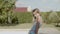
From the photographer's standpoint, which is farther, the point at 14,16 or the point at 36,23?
the point at 14,16

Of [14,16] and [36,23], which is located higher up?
[36,23]

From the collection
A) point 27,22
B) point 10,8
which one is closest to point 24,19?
point 27,22

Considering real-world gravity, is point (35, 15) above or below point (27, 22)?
above

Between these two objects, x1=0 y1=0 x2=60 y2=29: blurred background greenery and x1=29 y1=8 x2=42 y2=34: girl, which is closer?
x1=29 y1=8 x2=42 y2=34: girl

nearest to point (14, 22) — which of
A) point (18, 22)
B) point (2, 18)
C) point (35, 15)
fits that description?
point (18, 22)

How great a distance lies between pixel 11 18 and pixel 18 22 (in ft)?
3.84

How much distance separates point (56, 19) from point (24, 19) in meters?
4.80

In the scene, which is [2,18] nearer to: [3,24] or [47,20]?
[3,24]

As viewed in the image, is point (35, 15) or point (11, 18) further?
point (11, 18)

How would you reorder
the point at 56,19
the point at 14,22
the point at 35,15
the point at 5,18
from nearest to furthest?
the point at 35,15 → the point at 56,19 → the point at 5,18 → the point at 14,22

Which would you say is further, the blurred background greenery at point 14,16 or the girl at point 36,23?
the blurred background greenery at point 14,16

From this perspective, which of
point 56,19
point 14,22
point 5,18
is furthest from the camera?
point 14,22

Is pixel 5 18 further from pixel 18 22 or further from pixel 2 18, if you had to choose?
pixel 18 22

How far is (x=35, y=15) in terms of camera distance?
523 centimetres
